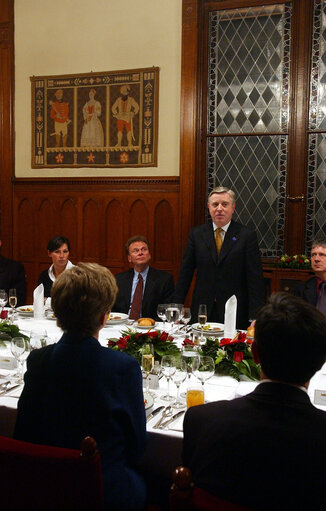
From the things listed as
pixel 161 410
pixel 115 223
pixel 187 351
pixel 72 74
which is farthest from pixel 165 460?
pixel 72 74

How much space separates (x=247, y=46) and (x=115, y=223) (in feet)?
7.87

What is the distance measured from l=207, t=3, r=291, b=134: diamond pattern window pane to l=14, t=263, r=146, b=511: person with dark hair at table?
4.05 meters

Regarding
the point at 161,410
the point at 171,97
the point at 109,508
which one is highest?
the point at 171,97

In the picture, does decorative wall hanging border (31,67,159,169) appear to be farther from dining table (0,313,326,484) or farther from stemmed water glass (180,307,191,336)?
dining table (0,313,326,484)

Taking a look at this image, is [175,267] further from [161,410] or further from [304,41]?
[161,410]

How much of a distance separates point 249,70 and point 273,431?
4.76m

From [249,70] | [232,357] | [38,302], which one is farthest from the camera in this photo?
[249,70]

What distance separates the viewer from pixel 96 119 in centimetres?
574

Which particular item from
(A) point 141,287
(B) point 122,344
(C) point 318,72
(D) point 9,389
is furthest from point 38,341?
(C) point 318,72

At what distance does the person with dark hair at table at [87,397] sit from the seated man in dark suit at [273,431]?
32 cm

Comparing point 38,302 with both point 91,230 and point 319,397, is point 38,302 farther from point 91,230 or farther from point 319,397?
point 91,230

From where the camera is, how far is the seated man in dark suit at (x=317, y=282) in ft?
12.1

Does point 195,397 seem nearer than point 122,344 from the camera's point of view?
Yes

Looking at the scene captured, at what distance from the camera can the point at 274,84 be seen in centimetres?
514
